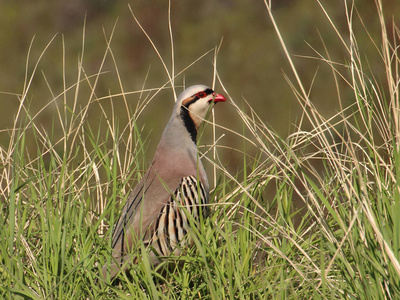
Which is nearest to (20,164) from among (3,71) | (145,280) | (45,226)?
(45,226)

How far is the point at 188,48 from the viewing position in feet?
50.0

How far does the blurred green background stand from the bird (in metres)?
8.24

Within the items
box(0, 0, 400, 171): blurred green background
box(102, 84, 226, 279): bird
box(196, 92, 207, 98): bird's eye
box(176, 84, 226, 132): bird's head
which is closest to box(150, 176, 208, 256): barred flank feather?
box(102, 84, 226, 279): bird

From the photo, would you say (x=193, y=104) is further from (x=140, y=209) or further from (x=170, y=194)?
(x=140, y=209)

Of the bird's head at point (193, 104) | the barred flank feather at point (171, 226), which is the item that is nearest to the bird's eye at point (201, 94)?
the bird's head at point (193, 104)

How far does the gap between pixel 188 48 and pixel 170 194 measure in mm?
11952

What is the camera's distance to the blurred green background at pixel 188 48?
13.4m

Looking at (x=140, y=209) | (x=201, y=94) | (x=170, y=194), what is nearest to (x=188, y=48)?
(x=201, y=94)

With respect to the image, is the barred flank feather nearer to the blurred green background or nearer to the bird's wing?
the bird's wing

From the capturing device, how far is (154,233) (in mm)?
3535

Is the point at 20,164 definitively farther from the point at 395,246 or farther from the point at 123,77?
the point at 123,77

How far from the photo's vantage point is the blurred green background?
13.4 metres

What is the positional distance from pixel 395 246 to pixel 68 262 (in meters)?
1.27

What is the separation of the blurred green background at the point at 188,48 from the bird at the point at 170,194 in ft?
27.0
